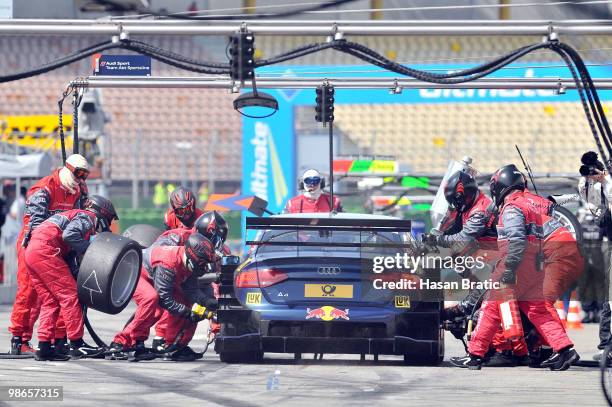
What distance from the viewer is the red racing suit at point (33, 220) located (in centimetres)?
1225

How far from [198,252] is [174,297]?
27.8 inches

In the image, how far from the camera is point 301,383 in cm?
1032

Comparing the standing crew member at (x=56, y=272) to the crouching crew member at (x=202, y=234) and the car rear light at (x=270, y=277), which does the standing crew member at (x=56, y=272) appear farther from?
the car rear light at (x=270, y=277)

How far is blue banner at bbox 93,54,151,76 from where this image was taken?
14.1m

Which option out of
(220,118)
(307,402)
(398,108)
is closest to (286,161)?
(398,108)

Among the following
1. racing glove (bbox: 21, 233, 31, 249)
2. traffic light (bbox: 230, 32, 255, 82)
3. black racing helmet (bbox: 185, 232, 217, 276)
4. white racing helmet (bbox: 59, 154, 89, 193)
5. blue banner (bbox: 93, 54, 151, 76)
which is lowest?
black racing helmet (bbox: 185, 232, 217, 276)

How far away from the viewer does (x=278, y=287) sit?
1133cm

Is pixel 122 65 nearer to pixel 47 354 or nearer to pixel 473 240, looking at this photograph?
pixel 47 354

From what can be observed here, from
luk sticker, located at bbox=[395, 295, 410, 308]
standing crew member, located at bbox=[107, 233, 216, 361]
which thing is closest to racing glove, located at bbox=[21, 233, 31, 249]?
standing crew member, located at bbox=[107, 233, 216, 361]

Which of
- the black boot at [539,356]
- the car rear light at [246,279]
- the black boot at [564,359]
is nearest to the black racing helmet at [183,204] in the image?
the car rear light at [246,279]

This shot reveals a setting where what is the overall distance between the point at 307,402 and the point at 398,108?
22.5 meters

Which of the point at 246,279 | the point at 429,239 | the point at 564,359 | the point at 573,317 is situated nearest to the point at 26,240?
the point at 246,279

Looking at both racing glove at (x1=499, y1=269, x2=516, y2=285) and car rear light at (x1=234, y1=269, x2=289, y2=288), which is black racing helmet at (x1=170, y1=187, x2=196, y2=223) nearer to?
car rear light at (x1=234, y1=269, x2=289, y2=288)

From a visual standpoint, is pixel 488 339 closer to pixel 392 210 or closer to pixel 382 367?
pixel 382 367
